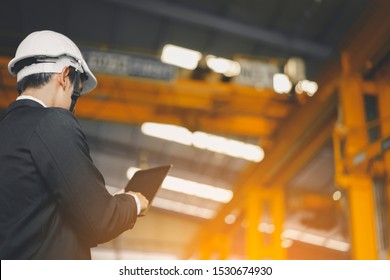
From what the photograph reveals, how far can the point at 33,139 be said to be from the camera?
4.52ft

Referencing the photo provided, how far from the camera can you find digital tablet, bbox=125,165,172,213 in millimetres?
1757

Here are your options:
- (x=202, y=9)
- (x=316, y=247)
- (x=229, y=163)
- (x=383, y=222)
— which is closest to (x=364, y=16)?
(x=383, y=222)

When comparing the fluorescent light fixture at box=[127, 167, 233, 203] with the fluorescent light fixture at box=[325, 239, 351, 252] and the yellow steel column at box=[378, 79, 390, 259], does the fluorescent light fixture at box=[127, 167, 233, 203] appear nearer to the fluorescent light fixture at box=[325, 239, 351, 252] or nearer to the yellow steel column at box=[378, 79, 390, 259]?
the fluorescent light fixture at box=[325, 239, 351, 252]

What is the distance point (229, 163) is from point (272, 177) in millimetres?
4949

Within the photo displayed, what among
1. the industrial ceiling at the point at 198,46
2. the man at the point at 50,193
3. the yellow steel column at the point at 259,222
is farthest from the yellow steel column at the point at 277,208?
the man at the point at 50,193

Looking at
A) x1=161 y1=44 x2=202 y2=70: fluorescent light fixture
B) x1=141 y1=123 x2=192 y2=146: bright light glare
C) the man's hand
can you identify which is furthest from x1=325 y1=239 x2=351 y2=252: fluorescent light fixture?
the man's hand

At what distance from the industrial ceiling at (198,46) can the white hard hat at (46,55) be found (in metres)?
4.25

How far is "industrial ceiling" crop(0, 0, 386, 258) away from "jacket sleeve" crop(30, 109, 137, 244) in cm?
455

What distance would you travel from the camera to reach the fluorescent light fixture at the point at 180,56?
358 inches

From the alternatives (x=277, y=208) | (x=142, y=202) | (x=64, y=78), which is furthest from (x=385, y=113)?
(x=64, y=78)

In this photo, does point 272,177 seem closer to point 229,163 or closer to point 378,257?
point 378,257

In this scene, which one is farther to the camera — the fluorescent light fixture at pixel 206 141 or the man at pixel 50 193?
the fluorescent light fixture at pixel 206 141

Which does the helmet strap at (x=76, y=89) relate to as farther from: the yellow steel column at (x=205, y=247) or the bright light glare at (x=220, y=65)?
the yellow steel column at (x=205, y=247)

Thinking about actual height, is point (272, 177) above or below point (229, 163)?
below
